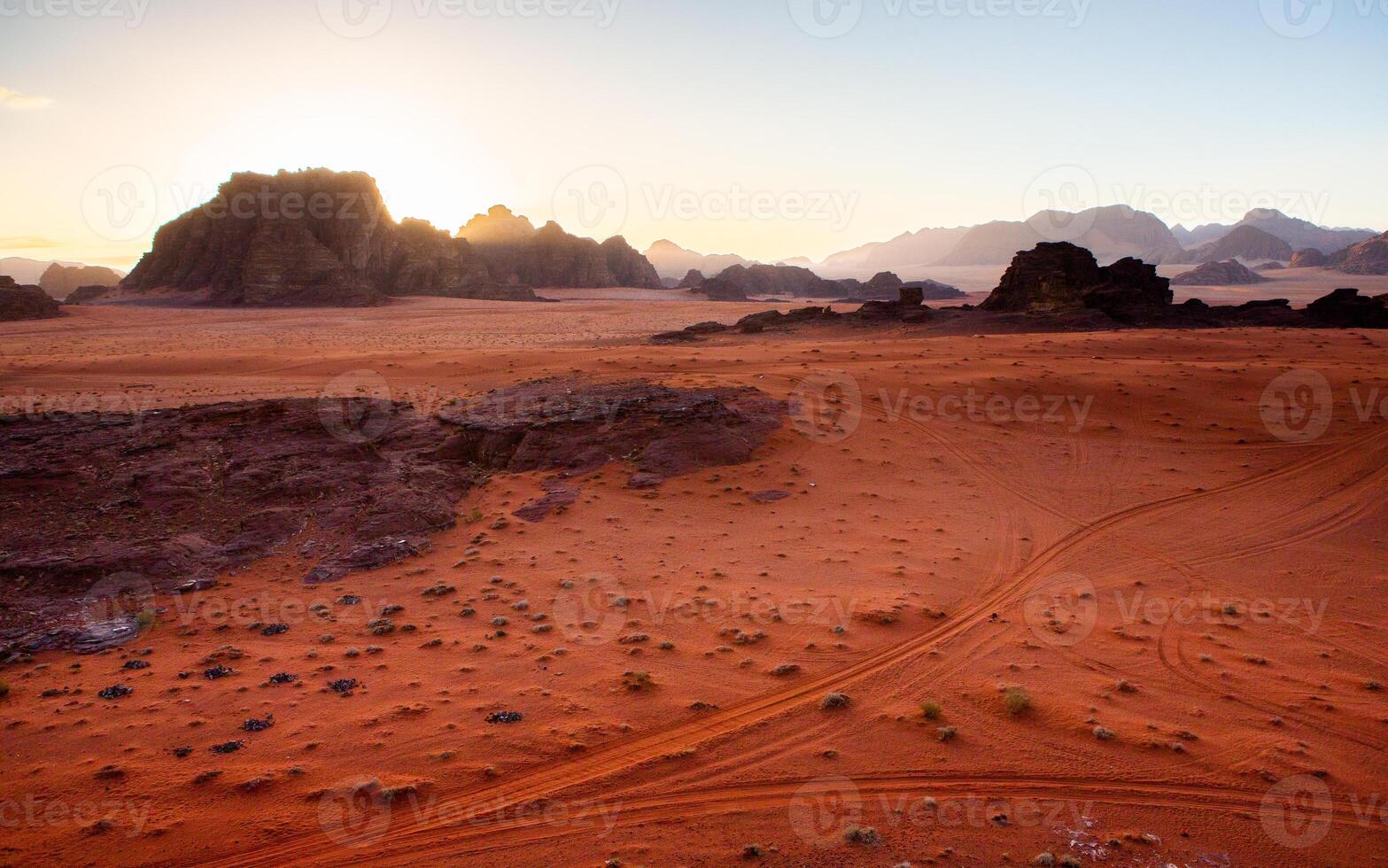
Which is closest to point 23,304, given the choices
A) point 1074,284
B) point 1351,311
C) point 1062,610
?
point 1062,610

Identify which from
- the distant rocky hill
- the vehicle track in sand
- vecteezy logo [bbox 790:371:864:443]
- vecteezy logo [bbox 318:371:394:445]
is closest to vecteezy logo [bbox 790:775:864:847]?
the vehicle track in sand

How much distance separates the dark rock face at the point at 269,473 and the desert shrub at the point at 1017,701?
9.86 m

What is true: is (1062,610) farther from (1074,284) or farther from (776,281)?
(776,281)

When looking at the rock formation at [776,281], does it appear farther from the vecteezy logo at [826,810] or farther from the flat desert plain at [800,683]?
the vecteezy logo at [826,810]

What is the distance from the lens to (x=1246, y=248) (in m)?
185

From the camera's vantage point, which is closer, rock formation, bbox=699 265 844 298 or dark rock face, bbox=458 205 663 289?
dark rock face, bbox=458 205 663 289

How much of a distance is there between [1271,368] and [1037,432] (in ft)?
36.9

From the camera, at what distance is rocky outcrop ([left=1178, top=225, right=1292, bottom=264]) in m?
180

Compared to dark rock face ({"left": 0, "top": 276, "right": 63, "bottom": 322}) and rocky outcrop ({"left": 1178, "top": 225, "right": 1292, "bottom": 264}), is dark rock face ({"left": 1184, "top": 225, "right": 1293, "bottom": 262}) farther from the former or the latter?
dark rock face ({"left": 0, "top": 276, "right": 63, "bottom": 322})

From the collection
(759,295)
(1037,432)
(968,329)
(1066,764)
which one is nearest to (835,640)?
(1066,764)

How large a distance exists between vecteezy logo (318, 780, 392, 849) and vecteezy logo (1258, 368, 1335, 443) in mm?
23189

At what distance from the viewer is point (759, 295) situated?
4697 inches

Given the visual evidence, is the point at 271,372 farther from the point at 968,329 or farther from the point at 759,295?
the point at 759,295

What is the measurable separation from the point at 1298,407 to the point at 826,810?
75.4 feet
